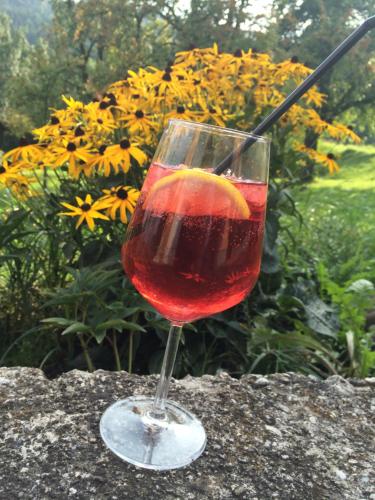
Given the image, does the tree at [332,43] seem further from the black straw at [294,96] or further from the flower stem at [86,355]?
the black straw at [294,96]

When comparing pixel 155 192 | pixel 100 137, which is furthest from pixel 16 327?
pixel 155 192

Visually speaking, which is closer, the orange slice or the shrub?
the orange slice

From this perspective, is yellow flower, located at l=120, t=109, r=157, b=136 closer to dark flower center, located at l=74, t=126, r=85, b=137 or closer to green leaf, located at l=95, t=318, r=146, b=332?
dark flower center, located at l=74, t=126, r=85, b=137

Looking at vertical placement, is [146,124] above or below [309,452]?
above

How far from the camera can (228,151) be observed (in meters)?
1.02

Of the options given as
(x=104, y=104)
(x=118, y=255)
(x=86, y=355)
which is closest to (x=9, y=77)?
(x=104, y=104)

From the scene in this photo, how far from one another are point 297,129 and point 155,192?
2.25 meters

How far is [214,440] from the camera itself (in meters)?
1.15

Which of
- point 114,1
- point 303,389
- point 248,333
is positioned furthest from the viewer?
point 114,1

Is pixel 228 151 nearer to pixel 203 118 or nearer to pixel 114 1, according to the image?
pixel 203 118

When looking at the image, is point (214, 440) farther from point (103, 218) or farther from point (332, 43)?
point (332, 43)

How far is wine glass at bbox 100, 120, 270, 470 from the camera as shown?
101 centimetres

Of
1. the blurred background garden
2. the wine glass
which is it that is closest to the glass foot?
the wine glass

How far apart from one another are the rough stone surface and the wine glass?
57 millimetres
